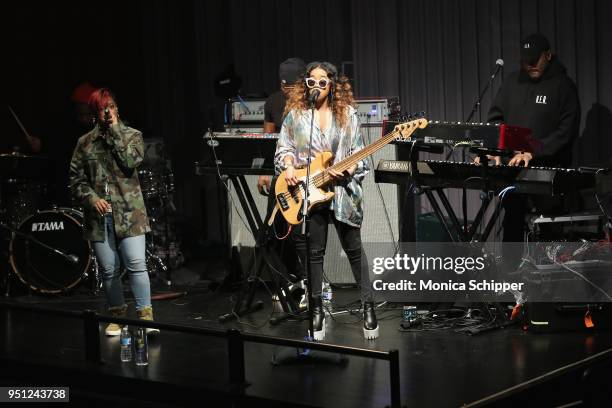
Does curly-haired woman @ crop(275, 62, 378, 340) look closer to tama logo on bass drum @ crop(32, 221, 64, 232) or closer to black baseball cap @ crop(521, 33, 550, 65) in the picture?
black baseball cap @ crop(521, 33, 550, 65)

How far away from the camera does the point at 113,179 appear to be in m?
6.33

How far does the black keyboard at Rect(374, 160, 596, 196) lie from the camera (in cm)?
598

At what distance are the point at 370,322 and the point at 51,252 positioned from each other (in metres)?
3.42

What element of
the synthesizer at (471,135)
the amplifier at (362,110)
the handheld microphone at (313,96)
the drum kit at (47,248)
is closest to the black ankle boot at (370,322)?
the synthesizer at (471,135)

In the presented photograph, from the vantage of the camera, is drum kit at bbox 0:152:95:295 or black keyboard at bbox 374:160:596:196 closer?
black keyboard at bbox 374:160:596:196

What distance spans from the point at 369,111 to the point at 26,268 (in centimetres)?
326

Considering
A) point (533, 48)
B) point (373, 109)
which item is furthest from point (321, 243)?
point (373, 109)

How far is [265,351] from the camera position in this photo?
239 inches

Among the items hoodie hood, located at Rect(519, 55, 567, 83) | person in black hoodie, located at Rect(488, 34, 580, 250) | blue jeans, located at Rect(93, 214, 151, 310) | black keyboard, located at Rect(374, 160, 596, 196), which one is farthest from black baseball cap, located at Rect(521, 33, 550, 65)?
blue jeans, located at Rect(93, 214, 151, 310)

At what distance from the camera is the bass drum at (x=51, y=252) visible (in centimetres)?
828

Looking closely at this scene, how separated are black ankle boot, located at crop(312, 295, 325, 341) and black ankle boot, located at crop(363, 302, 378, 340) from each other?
283 millimetres

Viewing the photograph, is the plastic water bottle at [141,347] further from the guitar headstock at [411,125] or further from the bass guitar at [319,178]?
the guitar headstock at [411,125]

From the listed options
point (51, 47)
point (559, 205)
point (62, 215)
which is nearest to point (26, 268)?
point (62, 215)

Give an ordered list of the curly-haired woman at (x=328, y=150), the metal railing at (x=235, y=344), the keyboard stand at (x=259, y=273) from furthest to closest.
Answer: the keyboard stand at (x=259, y=273)
the curly-haired woman at (x=328, y=150)
the metal railing at (x=235, y=344)
